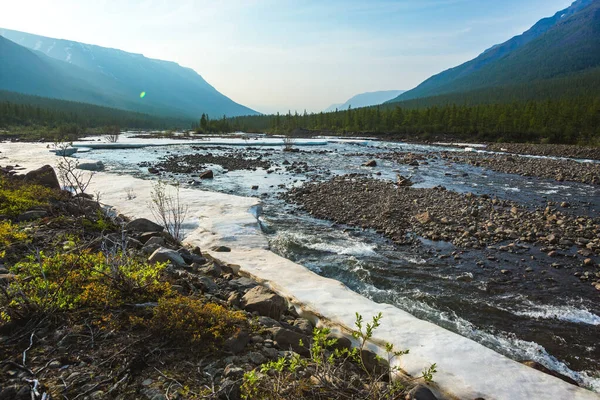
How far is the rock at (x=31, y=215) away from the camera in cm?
732

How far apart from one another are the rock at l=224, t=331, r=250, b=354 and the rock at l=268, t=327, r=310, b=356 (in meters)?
0.40

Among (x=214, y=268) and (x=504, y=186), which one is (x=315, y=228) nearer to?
(x=214, y=268)

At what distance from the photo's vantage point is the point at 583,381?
4441mm

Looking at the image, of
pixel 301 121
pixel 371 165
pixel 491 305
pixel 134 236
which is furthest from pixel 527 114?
pixel 134 236

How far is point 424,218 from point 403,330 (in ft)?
25.0

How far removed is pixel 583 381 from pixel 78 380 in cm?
635

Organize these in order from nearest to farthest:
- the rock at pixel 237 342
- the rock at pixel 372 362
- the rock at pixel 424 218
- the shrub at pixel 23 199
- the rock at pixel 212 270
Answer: the rock at pixel 237 342, the rock at pixel 372 362, the rock at pixel 212 270, the shrub at pixel 23 199, the rock at pixel 424 218

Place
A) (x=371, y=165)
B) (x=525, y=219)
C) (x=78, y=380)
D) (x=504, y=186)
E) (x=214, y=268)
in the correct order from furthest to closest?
(x=371, y=165) < (x=504, y=186) < (x=525, y=219) < (x=214, y=268) < (x=78, y=380)

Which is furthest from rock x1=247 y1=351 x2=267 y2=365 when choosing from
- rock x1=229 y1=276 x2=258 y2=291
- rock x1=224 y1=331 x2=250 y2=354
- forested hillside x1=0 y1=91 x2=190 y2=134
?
forested hillside x1=0 y1=91 x2=190 y2=134

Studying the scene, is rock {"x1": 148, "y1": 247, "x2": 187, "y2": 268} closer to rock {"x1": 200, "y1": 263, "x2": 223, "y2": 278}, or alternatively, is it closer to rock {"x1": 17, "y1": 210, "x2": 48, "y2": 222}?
rock {"x1": 200, "y1": 263, "x2": 223, "y2": 278}

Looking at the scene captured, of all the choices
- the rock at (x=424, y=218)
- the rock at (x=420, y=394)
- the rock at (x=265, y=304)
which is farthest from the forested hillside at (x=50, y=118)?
the rock at (x=420, y=394)

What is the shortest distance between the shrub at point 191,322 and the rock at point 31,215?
6.14 m

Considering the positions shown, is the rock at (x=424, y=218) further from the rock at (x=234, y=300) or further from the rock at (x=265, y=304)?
the rock at (x=234, y=300)

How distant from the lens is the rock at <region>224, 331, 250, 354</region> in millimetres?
3398
